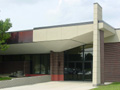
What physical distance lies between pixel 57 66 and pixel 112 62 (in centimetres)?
650

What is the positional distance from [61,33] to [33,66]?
8401 mm

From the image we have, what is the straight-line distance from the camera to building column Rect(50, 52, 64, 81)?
25219 mm

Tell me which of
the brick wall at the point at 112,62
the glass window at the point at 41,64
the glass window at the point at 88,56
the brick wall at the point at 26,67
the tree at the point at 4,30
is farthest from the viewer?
the brick wall at the point at 26,67

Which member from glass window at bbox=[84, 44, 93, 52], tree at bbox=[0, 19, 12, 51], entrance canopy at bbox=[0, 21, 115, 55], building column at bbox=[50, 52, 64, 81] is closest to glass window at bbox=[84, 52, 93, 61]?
glass window at bbox=[84, 44, 93, 52]

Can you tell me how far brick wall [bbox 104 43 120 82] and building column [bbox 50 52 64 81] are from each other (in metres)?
5.33

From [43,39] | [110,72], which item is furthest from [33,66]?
[110,72]

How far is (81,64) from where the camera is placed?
80.6 ft

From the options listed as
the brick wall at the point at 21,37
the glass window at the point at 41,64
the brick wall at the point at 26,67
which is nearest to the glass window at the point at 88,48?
the glass window at the point at 41,64

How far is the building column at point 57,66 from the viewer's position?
82.7 ft

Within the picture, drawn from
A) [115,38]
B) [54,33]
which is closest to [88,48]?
[115,38]

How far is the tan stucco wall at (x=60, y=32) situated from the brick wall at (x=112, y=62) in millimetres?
4655

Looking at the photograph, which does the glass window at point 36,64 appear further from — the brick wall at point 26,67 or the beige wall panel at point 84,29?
the beige wall panel at point 84,29

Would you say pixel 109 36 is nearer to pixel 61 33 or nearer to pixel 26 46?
pixel 61 33

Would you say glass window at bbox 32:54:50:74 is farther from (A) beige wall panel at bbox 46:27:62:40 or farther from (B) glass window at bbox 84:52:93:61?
(A) beige wall panel at bbox 46:27:62:40
